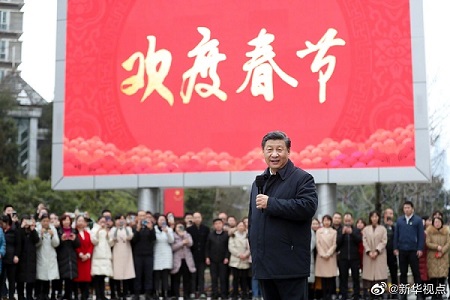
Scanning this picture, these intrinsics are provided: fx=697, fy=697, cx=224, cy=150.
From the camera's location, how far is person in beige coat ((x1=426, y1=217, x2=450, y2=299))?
29.0ft

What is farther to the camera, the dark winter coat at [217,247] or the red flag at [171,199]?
Result: the red flag at [171,199]

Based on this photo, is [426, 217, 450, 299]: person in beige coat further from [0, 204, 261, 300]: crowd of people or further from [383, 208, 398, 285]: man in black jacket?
[0, 204, 261, 300]: crowd of people

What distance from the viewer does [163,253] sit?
9.40 m

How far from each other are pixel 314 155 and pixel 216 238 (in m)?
2.01

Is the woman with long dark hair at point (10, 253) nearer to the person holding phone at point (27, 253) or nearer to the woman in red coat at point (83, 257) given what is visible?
the person holding phone at point (27, 253)

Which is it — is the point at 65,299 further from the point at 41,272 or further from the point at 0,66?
the point at 0,66

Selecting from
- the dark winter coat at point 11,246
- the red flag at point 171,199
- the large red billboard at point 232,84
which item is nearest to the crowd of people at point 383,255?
the large red billboard at point 232,84

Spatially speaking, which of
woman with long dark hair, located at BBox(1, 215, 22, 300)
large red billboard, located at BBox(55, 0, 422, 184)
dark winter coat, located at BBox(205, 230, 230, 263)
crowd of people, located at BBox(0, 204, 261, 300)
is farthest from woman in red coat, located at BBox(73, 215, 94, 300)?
large red billboard, located at BBox(55, 0, 422, 184)

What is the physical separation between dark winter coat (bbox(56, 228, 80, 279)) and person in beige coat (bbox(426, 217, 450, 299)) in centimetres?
452

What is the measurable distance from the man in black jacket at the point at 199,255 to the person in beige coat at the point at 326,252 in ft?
5.32

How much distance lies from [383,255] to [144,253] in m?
3.15

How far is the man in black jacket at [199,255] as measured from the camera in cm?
971

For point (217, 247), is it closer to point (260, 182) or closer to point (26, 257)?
point (26, 257)

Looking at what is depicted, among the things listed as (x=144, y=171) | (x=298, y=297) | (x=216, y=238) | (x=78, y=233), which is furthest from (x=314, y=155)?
(x=298, y=297)
